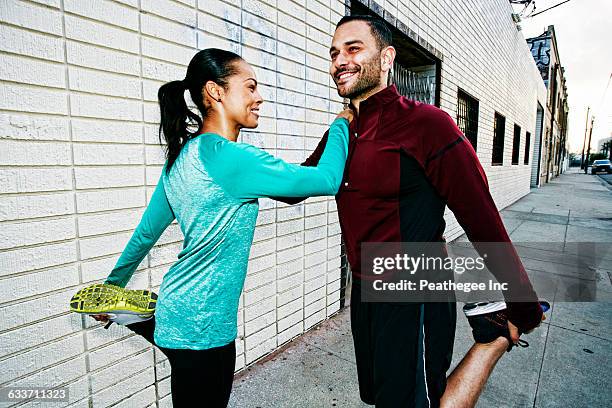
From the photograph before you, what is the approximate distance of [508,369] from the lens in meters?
2.85

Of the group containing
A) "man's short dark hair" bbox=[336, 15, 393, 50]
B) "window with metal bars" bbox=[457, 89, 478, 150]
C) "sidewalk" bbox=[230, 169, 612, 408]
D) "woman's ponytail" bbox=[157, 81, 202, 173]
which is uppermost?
"window with metal bars" bbox=[457, 89, 478, 150]

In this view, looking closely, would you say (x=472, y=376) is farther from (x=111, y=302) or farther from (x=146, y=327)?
(x=111, y=302)

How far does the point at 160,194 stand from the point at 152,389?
143cm

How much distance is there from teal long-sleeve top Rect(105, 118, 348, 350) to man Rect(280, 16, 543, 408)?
0.95 feet

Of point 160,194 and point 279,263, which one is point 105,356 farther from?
point 279,263

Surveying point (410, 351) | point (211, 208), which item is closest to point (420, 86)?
point (410, 351)

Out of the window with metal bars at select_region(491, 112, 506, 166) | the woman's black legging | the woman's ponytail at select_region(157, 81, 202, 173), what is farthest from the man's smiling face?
the window with metal bars at select_region(491, 112, 506, 166)

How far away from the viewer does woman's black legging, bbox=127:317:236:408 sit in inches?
53.4

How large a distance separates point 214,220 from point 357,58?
1.18 meters

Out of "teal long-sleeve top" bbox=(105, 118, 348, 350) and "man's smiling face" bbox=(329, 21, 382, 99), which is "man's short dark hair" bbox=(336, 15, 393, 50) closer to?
"man's smiling face" bbox=(329, 21, 382, 99)

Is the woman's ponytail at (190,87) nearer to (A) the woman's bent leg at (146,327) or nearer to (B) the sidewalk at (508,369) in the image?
(A) the woman's bent leg at (146,327)

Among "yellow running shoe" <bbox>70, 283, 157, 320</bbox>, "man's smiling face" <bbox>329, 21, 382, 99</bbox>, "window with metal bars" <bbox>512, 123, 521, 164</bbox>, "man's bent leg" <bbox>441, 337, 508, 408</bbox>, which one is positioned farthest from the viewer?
"window with metal bars" <bbox>512, 123, 521, 164</bbox>

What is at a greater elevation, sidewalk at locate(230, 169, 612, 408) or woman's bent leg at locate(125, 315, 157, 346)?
woman's bent leg at locate(125, 315, 157, 346)

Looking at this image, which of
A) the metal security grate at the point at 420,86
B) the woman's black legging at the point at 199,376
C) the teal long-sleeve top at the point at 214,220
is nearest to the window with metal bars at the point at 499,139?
the metal security grate at the point at 420,86
